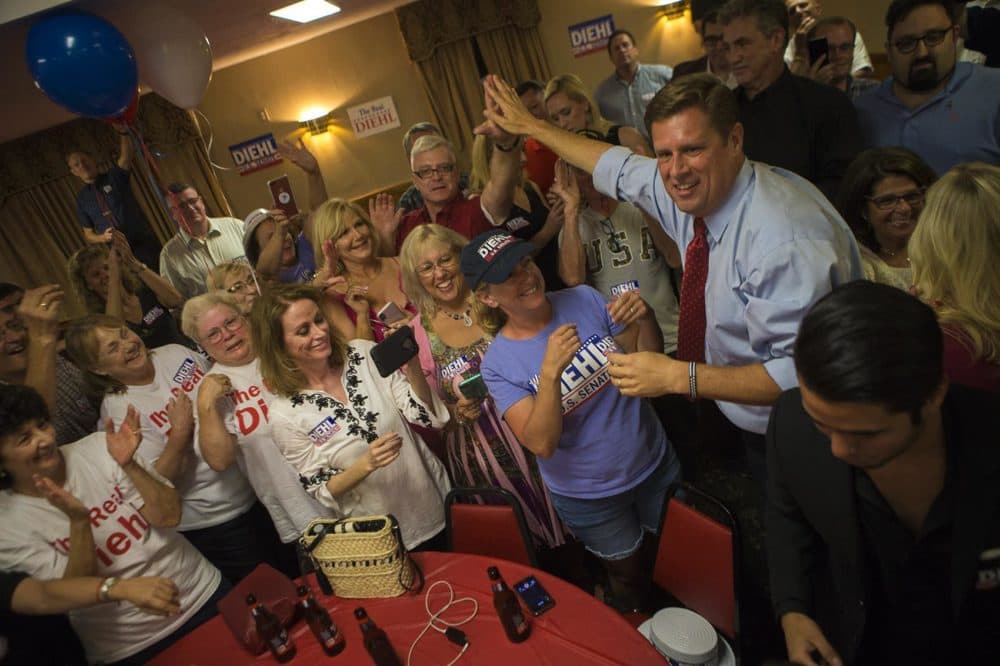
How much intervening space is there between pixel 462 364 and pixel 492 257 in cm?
57

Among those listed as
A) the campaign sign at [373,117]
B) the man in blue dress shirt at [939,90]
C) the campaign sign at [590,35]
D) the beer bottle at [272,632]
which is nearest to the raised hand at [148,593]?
the beer bottle at [272,632]

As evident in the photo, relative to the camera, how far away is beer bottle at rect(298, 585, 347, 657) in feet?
5.30

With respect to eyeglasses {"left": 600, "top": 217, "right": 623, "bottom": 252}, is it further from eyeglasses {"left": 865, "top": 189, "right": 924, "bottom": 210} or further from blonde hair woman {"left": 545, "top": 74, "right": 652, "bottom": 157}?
eyeglasses {"left": 865, "top": 189, "right": 924, "bottom": 210}

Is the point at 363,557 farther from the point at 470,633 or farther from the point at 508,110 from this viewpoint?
the point at 508,110

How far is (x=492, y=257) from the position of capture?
1.77m

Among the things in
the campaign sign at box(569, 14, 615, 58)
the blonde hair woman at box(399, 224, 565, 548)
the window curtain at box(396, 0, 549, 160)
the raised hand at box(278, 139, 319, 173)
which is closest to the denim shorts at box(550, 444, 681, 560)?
the blonde hair woman at box(399, 224, 565, 548)

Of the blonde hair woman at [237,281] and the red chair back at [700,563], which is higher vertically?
the blonde hair woman at [237,281]

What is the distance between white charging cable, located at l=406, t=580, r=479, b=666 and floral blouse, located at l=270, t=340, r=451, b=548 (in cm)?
45

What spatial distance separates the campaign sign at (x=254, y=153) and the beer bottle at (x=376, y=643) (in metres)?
7.77

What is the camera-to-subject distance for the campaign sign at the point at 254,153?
800 centimetres

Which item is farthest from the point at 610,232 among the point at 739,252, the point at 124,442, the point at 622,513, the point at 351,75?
the point at 351,75

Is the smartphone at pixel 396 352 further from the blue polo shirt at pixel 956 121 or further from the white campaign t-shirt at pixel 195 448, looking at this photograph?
the blue polo shirt at pixel 956 121

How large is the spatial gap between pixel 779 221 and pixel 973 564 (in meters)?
0.82

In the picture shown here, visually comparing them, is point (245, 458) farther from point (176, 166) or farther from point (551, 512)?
point (176, 166)
